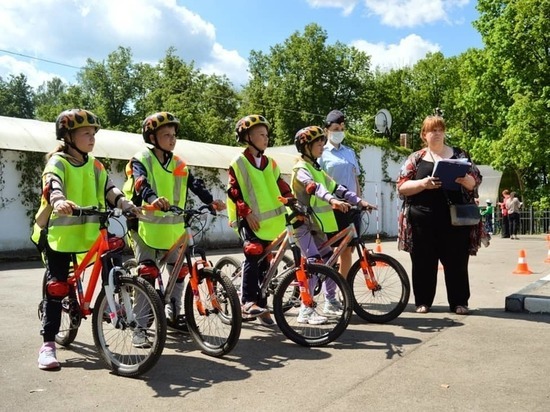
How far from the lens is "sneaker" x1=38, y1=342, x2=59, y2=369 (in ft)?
15.8

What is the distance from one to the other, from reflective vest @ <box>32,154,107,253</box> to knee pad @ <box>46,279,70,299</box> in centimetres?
25

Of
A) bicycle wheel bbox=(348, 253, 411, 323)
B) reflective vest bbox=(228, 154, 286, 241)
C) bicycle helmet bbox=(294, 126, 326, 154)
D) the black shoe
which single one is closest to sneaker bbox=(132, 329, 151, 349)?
the black shoe

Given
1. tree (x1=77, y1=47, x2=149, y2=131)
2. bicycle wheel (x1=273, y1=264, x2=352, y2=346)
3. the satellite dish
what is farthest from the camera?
tree (x1=77, y1=47, x2=149, y2=131)

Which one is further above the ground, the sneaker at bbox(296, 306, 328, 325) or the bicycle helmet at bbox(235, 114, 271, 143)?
the bicycle helmet at bbox(235, 114, 271, 143)

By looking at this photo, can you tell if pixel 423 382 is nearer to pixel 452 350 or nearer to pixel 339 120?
pixel 452 350

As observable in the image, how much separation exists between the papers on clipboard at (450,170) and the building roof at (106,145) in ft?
23.4

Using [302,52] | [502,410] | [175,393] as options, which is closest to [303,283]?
[175,393]

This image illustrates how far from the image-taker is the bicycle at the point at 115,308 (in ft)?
14.7

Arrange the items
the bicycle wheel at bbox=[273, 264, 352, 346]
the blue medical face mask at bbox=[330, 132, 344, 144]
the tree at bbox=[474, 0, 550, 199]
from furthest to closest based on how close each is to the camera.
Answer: the tree at bbox=[474, 0, 550, 199] < the blue medical face mask at bbox=[330, 132, 344, 144] < the bicycle wheel at bbox=[273, 264, 352, 346]

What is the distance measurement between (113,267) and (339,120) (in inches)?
134

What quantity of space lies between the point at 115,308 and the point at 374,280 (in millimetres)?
2756

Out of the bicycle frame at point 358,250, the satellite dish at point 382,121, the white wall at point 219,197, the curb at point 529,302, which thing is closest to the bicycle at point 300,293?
the bicycle frame at point 358,250

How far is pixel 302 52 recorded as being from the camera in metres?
51.4

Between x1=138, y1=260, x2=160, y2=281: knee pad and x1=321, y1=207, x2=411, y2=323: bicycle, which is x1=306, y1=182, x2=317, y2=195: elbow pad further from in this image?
x1=138, y1=260, x2=160, y2=281: knee pad
